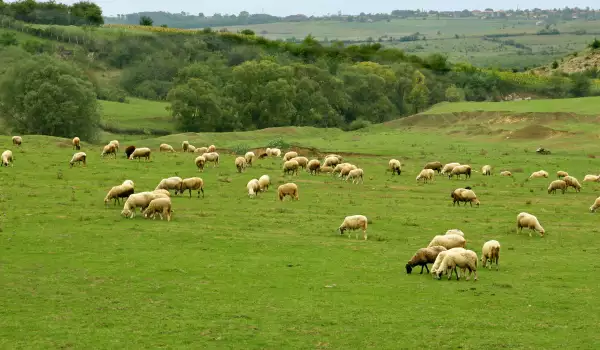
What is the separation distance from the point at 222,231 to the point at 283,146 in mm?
34457

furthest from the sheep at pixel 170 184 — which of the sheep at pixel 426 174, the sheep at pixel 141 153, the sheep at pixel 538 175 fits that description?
the sheep at pixel 538 175

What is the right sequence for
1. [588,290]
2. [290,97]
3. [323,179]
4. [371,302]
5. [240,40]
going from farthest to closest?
[240,40], [290,97], [323,179], [588,290], [371,302]

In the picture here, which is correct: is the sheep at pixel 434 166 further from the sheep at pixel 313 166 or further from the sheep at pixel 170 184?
the sheep at pixel 170 184

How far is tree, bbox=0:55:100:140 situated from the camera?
2726 inches

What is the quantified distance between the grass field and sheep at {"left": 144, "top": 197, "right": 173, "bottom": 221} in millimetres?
481

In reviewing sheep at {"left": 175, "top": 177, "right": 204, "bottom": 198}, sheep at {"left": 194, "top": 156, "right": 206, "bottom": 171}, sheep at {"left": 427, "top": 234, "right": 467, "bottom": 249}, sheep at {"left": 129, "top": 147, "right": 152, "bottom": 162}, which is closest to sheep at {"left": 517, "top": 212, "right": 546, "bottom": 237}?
sheep at {"left": 427, "top": 234, "right": 467, "bottom": 249}

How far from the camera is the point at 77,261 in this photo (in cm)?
2495

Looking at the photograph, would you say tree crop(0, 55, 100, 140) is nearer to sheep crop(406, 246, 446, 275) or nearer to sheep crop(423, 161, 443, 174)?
sheep crop(423, 161, 443, 174)

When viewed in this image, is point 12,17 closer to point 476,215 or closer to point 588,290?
point 476,215

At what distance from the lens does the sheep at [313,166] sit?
4953cm

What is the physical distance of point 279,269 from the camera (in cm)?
2478

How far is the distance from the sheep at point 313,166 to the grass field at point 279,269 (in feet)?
9.53

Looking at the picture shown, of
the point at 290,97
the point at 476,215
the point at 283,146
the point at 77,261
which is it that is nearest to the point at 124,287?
the point at 77,261

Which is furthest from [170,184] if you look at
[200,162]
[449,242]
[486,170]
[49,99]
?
[49,99]
